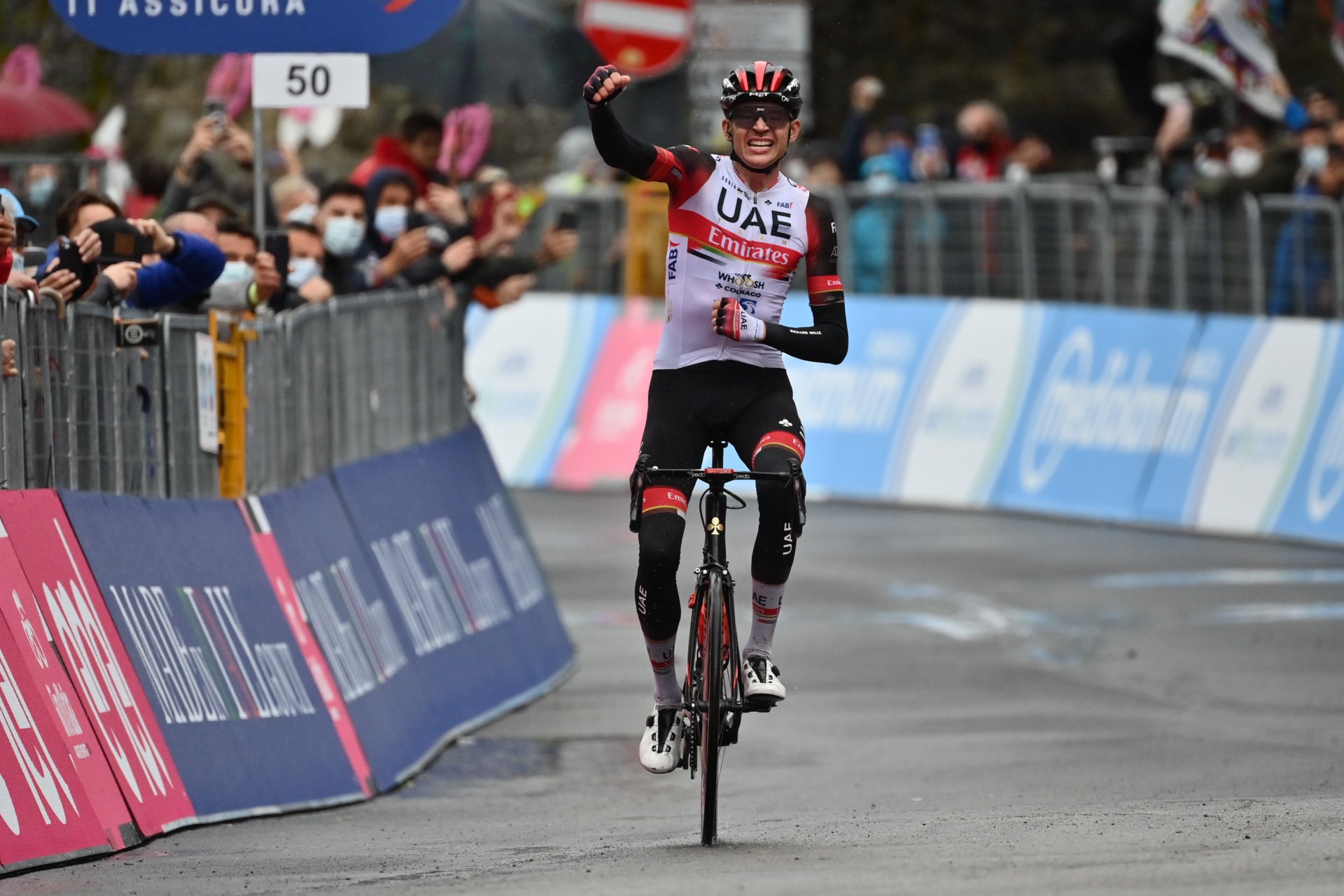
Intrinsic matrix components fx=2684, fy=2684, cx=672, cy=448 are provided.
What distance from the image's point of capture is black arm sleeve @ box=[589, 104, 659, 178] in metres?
9.13

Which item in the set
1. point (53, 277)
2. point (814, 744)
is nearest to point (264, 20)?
point (53, 277)

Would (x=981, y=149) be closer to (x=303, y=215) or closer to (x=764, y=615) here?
(x=303, y=215)

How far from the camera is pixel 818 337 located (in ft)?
31.0

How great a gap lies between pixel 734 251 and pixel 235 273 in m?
3.37

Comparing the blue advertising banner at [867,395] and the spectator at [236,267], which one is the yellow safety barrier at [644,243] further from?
the spectator at [236,267]

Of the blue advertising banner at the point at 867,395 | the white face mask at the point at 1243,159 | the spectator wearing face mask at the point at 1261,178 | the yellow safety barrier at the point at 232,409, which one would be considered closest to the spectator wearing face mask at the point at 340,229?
the yellow safety barrier at the point at 232,409

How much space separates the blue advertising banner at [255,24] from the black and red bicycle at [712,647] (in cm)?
349

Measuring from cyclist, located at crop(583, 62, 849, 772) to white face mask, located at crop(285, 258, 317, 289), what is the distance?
4.27 meters

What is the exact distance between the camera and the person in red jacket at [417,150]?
15727mm

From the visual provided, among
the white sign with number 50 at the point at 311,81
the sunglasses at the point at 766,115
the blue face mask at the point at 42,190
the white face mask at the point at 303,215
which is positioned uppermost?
the sunglasses at the point at 766,115

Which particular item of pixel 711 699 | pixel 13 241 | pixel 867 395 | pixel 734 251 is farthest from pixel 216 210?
pixel 867 395

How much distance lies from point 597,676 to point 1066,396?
800 centimetres

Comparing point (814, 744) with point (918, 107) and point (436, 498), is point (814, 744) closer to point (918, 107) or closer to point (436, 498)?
point (436, 498)

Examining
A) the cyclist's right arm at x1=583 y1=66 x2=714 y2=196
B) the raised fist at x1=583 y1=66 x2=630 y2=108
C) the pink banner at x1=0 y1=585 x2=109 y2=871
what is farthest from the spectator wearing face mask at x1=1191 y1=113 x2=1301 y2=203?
the pink banner at x1=0 y1=585 x2=109 y2=871
